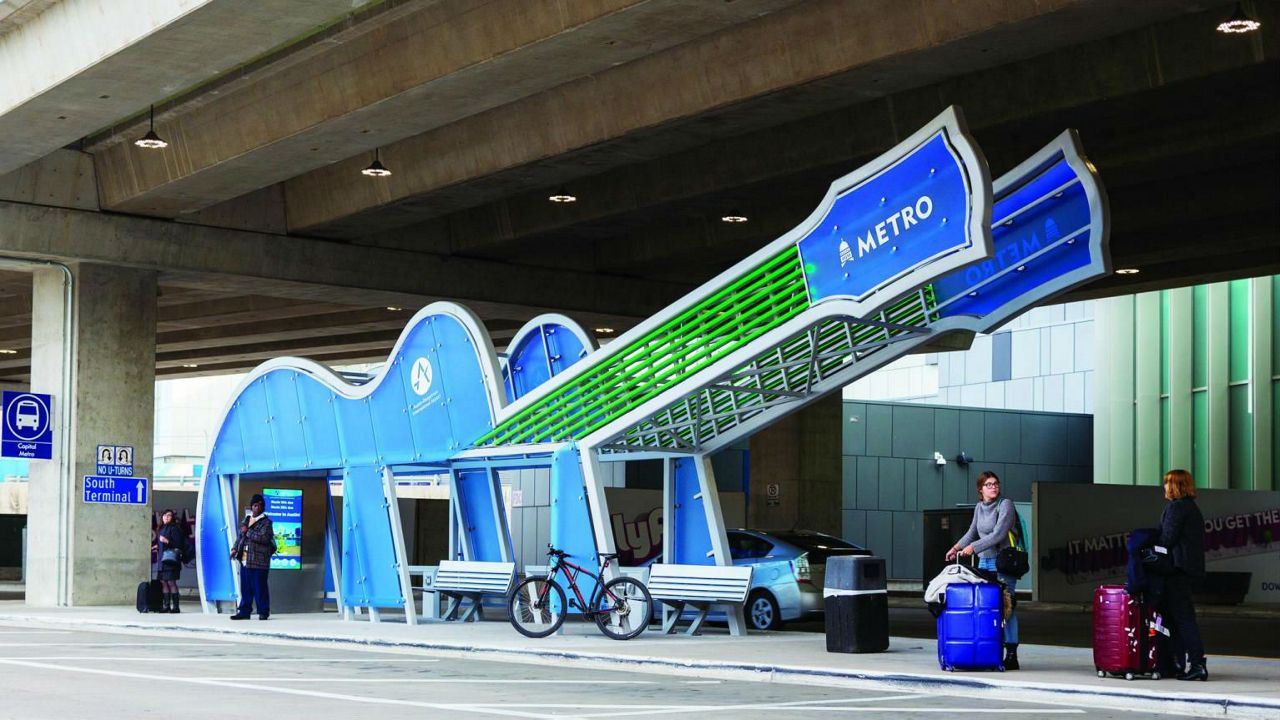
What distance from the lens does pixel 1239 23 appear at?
58.2ft

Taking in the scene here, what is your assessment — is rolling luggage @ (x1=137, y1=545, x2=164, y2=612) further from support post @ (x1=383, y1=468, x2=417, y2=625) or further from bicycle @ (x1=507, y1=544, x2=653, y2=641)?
bicycle @ (x1=507, y1=544, x2=653, y2=641)

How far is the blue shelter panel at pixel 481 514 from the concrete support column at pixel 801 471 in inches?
688

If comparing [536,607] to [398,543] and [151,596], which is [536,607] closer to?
[398,543]

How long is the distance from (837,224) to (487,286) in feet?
52.8

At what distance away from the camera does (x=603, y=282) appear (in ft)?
113

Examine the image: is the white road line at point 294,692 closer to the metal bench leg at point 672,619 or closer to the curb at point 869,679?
the curb at point 869,679

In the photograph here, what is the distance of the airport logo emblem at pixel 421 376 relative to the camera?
22.1m

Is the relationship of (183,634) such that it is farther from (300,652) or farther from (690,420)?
(690,420)

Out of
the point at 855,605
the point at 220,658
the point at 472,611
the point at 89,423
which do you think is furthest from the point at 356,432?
the point at 855,605

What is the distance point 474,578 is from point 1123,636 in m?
9.82

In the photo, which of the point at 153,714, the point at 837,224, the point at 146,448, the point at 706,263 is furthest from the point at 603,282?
the point at 153,714

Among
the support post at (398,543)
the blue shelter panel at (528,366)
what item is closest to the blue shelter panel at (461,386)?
the blue shelter panel at (528,366)

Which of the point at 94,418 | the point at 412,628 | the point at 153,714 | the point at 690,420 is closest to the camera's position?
the point at 153,714

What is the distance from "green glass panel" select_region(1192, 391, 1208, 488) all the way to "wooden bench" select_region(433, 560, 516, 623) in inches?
1036
